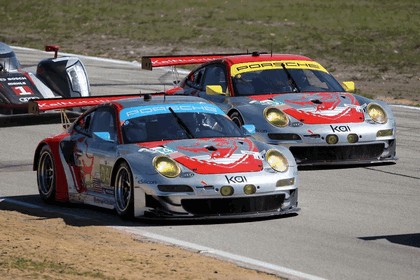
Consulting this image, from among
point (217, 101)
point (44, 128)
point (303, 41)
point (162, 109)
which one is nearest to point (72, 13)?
point (303, 41)

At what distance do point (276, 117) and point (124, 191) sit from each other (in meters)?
4.13

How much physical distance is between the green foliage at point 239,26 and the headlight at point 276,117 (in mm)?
12970

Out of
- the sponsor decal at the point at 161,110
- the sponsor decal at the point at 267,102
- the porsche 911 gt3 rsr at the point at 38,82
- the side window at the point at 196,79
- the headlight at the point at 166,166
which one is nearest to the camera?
the headlight at the point at 166,166

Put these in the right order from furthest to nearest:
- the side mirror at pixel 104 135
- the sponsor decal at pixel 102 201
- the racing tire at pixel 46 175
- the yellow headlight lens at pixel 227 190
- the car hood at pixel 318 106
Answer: the car hood at pixel 318 106 < the racing tire at pixel 46 175 < the side mirror at pixel 104 135 < the sponsor decal at pixel 102 201 < the yellow headlight lens at pixel 227 190

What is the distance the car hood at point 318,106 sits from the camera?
1642 cm

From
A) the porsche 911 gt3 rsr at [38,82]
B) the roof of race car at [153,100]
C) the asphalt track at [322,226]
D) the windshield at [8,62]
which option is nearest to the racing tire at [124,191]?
the asphalt track at [322,226]

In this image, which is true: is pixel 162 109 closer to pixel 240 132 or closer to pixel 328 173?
pixel 240 132

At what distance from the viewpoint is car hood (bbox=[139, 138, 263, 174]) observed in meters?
12.6

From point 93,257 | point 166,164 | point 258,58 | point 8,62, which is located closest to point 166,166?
point 166,164

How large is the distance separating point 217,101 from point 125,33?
20.1 metres

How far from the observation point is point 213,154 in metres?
12.8

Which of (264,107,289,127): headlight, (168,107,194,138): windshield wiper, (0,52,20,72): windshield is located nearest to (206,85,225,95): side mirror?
(264,107,289,127): headlight

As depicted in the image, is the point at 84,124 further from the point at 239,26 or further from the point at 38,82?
the point at 239,26

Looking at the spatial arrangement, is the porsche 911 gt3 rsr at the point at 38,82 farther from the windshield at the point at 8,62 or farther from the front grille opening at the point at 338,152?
the front grille opening at the point at 338,152
